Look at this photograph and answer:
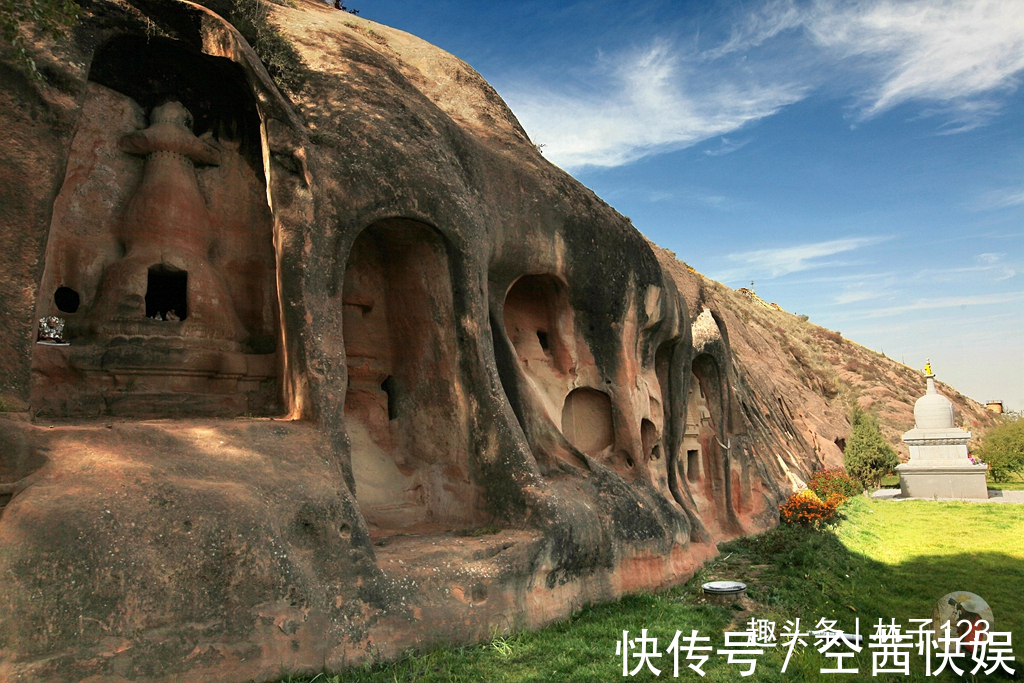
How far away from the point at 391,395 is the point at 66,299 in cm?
319

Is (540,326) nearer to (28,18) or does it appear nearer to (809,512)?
(28,18)

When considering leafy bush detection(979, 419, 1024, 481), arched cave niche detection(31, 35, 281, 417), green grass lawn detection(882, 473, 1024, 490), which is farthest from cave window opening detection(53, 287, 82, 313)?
leafy bush detection(979, 419, 1024, 481)

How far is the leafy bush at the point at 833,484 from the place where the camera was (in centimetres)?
1891

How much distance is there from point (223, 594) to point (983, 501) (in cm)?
1962

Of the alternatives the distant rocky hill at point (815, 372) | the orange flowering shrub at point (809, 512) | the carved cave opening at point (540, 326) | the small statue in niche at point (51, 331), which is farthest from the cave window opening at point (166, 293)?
the orange flowering shrub at point (809, 512)

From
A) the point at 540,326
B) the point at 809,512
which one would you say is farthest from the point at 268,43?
the point at 809,512

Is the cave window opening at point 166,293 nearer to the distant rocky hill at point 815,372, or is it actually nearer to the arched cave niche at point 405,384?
the arched cave niche at point 405,384

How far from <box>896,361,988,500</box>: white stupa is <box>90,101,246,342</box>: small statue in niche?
1947 cm

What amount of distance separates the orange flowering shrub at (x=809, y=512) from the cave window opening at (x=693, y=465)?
6.00 ft

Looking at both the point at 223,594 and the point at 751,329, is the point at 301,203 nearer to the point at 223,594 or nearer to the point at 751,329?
the point at 223,594

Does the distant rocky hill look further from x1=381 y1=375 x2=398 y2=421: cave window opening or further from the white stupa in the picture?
x1=381 y1=375 x2=398 y2=421: cave window opening

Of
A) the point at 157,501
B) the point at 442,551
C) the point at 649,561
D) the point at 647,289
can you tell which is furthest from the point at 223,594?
the point at 647,289

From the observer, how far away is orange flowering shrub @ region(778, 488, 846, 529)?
13.8m

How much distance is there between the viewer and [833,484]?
65.4 feet
